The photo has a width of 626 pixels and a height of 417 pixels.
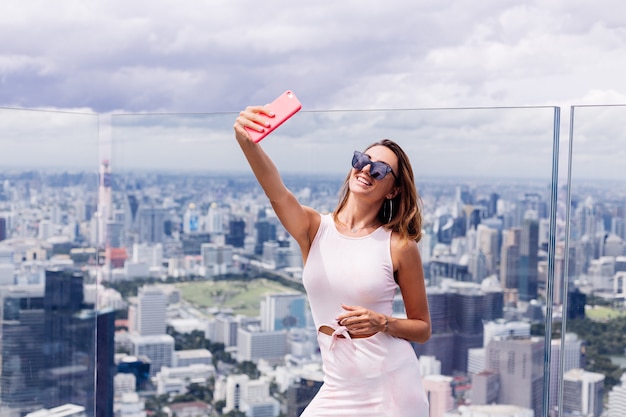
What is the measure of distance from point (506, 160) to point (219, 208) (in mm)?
1337

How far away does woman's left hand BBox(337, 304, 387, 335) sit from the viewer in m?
2.09

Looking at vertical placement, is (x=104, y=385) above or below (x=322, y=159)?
below

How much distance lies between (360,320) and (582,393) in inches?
62.7

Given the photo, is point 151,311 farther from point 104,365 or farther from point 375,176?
point 375,176

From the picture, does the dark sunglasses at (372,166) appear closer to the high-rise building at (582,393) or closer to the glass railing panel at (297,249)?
the glass railing panel at (297,249)

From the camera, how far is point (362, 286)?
2193 millimetres

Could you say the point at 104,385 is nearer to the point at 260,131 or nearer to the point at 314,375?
the point at 314,375

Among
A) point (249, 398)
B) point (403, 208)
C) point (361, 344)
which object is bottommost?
point (249, 398)

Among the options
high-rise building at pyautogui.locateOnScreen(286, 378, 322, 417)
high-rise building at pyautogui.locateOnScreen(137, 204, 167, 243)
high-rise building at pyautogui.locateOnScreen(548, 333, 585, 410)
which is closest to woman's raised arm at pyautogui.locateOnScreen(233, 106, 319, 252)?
high-rise building at pyautogui.locateOnScreen(548, 333, 585, 410)

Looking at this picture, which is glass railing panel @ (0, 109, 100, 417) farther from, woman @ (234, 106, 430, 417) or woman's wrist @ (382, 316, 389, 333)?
woman's wrist @ (382, 316, 389, 333)

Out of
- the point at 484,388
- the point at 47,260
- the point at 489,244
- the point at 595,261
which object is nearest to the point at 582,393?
the point at 484,388

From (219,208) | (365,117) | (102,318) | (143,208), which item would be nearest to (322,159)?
(365,117)

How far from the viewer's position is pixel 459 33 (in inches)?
423

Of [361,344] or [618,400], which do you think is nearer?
[361,344]
